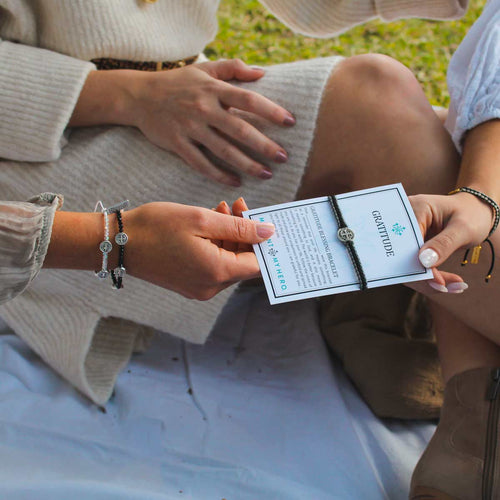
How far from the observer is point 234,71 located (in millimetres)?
979

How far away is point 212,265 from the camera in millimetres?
732

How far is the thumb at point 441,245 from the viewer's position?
0.70m

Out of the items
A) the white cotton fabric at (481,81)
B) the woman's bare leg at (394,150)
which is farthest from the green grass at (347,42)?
the woman's bare leg at (394,150)

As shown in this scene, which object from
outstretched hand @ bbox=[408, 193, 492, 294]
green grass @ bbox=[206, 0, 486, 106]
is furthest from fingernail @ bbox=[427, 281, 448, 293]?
green grass @ bbox=[206, 0, 486, 106]

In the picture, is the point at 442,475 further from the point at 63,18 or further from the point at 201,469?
the point at 63,18

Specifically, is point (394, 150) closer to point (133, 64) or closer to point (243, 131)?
point (243, 131)

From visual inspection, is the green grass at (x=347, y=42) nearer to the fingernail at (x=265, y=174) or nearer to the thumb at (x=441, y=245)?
the fingernail at (x=265, y=174)

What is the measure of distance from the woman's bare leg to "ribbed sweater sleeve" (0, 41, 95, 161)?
419mm

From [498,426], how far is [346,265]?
1.20 ft

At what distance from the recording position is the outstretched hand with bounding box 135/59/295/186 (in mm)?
897

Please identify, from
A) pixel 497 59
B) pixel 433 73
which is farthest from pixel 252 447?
pixel 433 73

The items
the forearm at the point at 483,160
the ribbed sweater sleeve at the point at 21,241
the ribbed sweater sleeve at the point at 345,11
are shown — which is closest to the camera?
the ribbed sweater sleeve at the point at 21,241

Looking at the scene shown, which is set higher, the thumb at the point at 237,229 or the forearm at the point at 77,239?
the thumb at the point at 237,229

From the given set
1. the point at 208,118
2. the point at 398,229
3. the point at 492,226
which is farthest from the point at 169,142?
the point at 492,226
